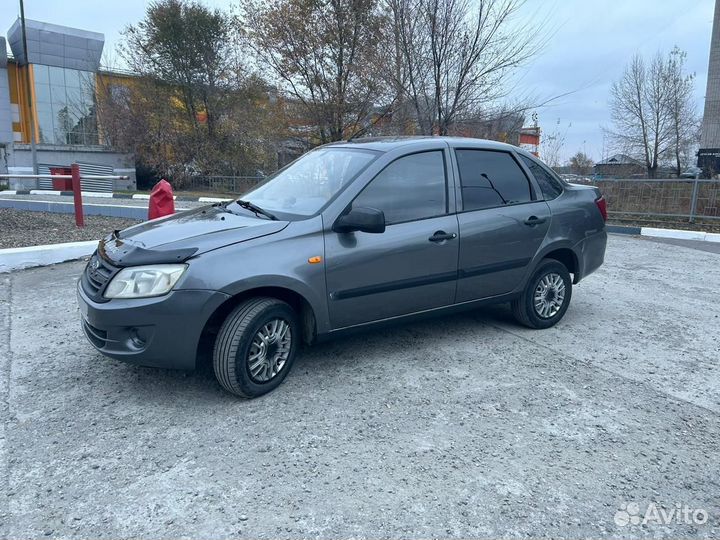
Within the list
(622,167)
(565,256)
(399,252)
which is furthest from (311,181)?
(622,167)

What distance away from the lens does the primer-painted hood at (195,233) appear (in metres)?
3.45

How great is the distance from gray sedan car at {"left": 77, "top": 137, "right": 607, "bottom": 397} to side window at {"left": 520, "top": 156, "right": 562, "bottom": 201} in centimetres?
1

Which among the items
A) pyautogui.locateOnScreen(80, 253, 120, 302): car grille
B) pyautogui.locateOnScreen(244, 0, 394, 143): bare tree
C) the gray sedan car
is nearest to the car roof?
the gray sedan car

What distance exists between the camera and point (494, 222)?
180 inches

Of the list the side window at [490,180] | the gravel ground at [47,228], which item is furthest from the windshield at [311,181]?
the gravel ground at [47,228]

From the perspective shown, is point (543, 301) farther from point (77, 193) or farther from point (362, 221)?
point (77, 193)

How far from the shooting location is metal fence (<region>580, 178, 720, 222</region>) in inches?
515

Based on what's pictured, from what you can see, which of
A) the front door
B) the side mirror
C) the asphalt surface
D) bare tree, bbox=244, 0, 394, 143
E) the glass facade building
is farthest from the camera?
the glass facade building

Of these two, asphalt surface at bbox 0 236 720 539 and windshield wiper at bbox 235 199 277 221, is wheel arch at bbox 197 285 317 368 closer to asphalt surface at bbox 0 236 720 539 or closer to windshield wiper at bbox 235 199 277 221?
asphalt surface at bbox 0 236 720 539

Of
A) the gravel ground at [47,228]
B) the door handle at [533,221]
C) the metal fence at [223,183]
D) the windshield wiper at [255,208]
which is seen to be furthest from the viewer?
the metal fence at [223,183]

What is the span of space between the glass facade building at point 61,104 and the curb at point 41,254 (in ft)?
100.0

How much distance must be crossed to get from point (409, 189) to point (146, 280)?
2.05 metres

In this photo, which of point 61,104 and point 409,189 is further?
point 61,104

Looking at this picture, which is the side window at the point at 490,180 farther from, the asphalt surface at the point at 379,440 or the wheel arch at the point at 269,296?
the wheel arch at the point at 269,296
